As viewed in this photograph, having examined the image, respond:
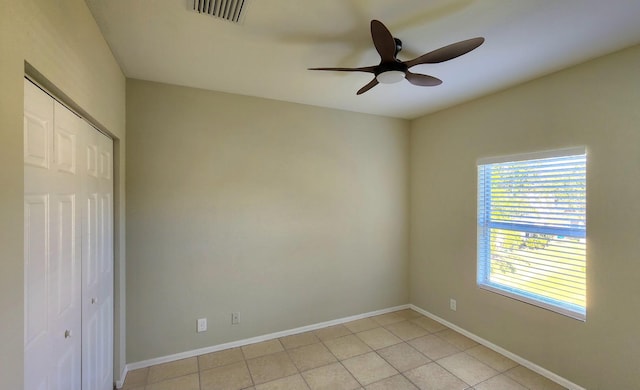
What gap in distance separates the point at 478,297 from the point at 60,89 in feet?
12.2

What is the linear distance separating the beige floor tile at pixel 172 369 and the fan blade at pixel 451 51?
10.1 ft

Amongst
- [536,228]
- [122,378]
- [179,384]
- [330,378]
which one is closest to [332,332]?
[330,378]

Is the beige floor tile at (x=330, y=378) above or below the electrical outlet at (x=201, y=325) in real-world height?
below

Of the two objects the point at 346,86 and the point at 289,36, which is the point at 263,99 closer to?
the point at 346,86

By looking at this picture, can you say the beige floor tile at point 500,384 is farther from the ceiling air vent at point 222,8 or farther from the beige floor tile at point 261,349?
the ceiling air vent at point 222,8

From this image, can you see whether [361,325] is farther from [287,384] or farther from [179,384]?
[179,384]

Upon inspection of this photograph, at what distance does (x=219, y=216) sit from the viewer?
281 cm

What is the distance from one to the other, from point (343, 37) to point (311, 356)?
280cm

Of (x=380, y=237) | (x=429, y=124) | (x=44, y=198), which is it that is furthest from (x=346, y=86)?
(x=44, y=198)

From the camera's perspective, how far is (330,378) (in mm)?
2408

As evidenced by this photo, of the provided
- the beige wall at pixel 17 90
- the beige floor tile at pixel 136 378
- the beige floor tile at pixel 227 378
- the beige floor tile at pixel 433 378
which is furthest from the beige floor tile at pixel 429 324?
the beige wall at pixel 17 90

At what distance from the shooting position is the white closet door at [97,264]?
169 cm

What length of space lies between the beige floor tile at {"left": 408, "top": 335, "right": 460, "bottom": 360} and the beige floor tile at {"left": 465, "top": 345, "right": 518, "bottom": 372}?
170 mm

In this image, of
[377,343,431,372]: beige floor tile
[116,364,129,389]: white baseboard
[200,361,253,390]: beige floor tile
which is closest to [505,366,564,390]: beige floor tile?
[377,343,431,372]: beige floor tile
